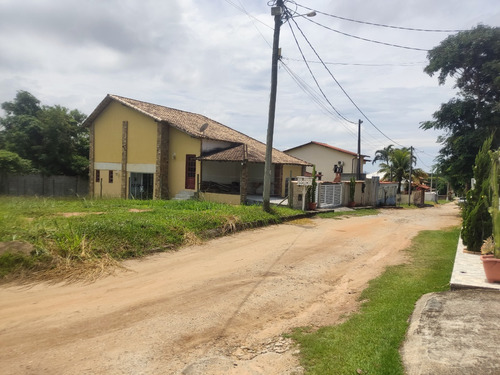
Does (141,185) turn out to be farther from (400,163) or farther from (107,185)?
(400,163)

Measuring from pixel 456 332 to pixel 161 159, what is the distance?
20.1 meters

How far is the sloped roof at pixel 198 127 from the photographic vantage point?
21062 millimetres

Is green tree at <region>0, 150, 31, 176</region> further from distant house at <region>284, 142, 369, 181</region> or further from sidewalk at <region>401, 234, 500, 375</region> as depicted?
sidewalk at <region>401, 234, 500, 375</region>

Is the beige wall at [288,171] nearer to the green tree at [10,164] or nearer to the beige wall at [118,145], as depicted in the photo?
the beige wall at [118,145]

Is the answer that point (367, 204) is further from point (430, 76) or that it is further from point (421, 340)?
point (421, 340)

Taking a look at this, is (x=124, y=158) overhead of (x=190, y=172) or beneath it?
overhead

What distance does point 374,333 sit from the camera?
4.47 meters

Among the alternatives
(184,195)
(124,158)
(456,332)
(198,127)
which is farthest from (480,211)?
(124,158)

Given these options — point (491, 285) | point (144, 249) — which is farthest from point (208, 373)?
point (144, 249)

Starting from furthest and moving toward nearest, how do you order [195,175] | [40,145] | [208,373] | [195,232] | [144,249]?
1. [40,145]
2. [195,175]
3. [195,232]
4. [144,249]
5. [208,373]

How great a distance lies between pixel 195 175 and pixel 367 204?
13.3m

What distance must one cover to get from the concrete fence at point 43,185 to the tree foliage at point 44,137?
2.78ft

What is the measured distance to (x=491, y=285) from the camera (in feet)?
18.9

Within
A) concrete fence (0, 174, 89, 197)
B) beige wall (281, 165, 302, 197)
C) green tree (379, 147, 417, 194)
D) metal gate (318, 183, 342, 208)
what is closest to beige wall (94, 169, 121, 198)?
concrete fence (0, 174, 89, 197)
